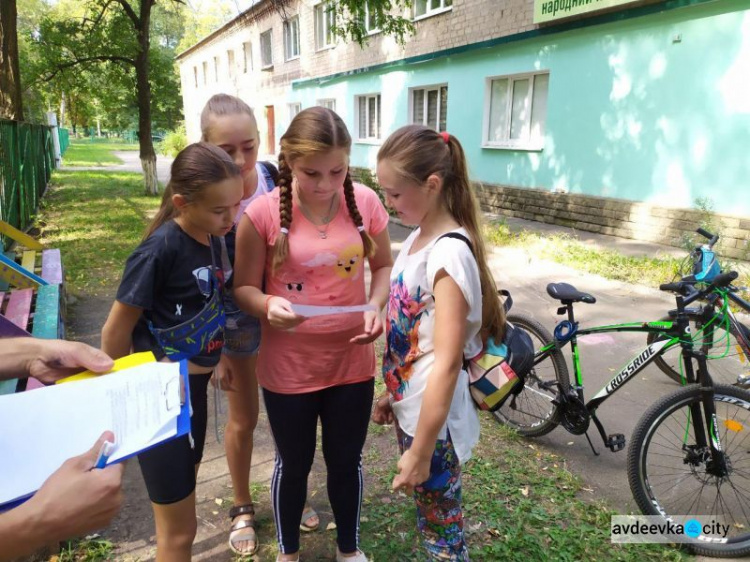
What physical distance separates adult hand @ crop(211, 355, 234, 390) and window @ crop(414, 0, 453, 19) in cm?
1143

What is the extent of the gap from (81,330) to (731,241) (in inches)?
291

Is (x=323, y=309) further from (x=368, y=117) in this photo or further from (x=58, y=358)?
(x=368, y=117)

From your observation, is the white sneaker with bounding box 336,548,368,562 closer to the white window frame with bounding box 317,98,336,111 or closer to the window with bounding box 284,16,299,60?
the white window frame with bounding box 317,98,336,111

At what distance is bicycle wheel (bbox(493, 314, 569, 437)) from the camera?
298cm

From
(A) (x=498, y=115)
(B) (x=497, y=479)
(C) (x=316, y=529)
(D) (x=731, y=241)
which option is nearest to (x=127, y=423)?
(C) (x=316, y=529)

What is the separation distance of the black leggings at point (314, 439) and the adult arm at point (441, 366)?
410 millimetres

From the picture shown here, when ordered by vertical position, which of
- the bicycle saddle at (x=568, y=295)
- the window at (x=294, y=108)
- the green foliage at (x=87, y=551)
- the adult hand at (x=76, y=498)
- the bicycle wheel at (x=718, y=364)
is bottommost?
the green foliage at (x=87, y=551)

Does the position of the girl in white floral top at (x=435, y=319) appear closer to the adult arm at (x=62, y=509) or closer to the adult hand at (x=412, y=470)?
the adult hand at (x=412, y=470)

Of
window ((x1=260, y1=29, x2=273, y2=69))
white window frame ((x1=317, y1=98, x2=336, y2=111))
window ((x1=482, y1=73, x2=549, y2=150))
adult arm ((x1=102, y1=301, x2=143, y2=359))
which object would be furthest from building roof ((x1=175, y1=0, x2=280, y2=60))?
adult arm ((x1=102, y1=301, x2=143, y2=359))

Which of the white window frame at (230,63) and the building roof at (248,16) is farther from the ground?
the building roof at (248,16)

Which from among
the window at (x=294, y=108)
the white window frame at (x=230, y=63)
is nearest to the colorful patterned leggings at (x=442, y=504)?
the window at (x=294, y=108)

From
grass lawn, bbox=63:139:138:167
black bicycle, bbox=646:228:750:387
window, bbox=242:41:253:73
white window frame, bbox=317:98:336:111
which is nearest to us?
black bicycle, bbox=646:228:750:387

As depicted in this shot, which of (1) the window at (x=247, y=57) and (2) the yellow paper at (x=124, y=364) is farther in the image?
(1) the window at (x=247, y=57)

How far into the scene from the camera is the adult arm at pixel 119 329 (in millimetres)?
1597
